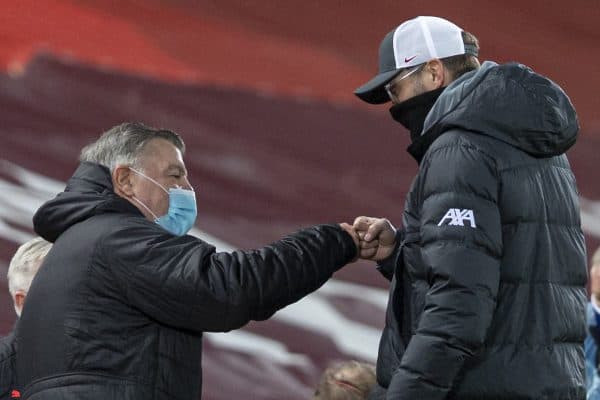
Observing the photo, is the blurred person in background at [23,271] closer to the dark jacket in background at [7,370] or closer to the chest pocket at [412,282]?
the dark jacket in background at [7,370]

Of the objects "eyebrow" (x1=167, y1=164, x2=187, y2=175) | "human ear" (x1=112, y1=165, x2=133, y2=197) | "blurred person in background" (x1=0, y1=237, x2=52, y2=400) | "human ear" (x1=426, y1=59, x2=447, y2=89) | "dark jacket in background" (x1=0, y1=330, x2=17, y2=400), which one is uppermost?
"human ear" (x1=426, y1=59, x2=447, y2=89)

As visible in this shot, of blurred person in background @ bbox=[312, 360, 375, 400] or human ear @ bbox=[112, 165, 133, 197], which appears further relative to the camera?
blurred person in background @ bbox=[312, 360, 375, 400]

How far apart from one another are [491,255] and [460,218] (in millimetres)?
89

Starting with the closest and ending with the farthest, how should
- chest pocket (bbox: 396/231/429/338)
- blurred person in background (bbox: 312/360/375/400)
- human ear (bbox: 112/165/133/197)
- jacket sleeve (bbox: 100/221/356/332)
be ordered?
chest pocket (bbox: 396/231/429/338) → jacket sleeve (bbox: 100/221/356/332) → human ear (bbox: 112/165/133/197) → blurred person in background (bbox: 312/360/375/400)

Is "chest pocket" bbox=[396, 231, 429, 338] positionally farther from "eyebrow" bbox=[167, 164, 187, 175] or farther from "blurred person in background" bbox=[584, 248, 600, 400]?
"blurred person in background" bbox=[584, 248, 600, 400]

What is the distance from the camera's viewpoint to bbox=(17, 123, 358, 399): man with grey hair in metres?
2.47

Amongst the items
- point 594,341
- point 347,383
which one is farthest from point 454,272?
point 594,341

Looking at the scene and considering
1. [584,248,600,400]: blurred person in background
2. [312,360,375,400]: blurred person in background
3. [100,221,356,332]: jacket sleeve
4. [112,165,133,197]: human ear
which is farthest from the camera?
[584,248,600,400]: blurred person in background

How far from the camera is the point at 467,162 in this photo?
7.36 feet

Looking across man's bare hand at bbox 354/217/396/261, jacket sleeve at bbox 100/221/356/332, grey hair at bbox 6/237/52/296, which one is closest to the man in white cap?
jacket sleeve at bbox 100/221/356/332

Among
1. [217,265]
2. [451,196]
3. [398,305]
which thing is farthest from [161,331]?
[451,196]

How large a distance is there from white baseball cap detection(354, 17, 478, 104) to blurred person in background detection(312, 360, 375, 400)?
0.91 meters

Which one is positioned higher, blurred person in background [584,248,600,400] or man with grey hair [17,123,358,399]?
blurred person in background [584,248,600,400]

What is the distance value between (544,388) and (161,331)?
2.57ft
